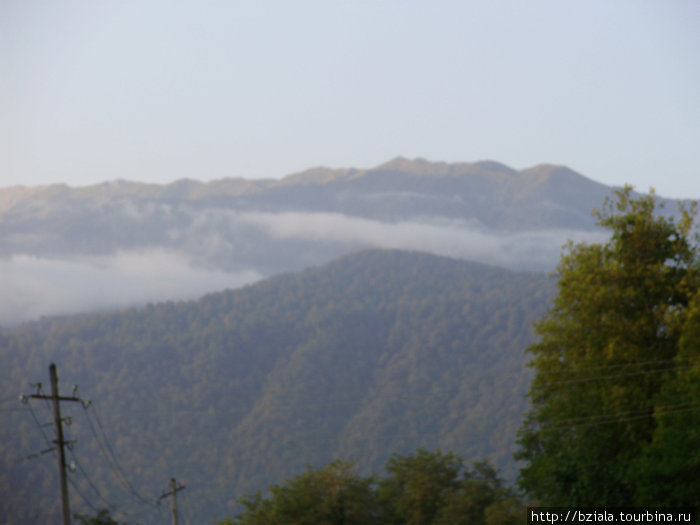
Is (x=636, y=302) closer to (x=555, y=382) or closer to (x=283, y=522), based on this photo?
(x=555, y=382)

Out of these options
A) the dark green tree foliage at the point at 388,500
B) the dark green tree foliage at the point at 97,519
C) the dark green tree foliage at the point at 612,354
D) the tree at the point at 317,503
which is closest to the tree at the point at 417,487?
the dark green tree foliage at the point at 388,500

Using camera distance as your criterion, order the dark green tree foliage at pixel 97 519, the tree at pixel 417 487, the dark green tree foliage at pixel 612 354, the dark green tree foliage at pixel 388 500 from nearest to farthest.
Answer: the dark green tree foliage at pixel 612 354, the dark green tree foliage at pixel 388 500, the tree at pixel 417 487, the dark green tree foliage at pixel 97 519

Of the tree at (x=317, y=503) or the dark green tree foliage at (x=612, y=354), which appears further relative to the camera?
the tree at (x=317, y=503)

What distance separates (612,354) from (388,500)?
56.1 ft

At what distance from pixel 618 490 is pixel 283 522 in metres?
17.3

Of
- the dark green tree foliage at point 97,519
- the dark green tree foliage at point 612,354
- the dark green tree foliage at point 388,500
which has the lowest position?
the dark green tree foliage at point 97,519

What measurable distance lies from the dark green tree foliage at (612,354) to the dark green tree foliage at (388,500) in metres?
6.96

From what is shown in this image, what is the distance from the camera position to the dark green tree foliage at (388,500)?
42.8 m

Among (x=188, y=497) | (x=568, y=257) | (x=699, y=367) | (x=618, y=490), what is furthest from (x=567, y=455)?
A: (x=188, y=497)

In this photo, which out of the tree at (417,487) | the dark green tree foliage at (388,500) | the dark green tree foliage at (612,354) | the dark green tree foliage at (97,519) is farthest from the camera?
the dark green tree foliage at (97,519)

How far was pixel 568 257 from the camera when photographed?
37844 millimetres

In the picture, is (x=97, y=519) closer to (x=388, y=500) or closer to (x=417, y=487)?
(x=388, y=500)

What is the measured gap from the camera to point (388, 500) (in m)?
46.2

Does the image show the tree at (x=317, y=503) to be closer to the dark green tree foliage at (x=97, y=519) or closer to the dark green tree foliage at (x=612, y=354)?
the dark green tree foliage at (x=612, y=354)
